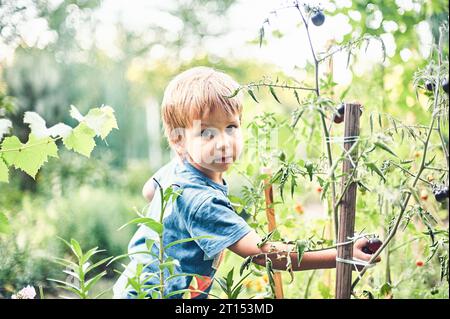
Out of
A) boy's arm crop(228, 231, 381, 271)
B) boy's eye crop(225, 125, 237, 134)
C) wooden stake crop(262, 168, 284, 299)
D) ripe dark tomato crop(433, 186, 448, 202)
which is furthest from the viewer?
wooden stake crop(262, 168, 284, 299)

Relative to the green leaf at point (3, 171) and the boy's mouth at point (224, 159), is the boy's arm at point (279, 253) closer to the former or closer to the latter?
the boy's mouth at point (224, 159)

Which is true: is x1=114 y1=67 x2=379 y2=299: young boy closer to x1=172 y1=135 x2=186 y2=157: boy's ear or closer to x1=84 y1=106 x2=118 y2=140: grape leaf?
x1=172 y1=135 x2=186 y2=157: boy's ear

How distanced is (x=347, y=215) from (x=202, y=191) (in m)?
0.27

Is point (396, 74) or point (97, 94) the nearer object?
point (396, 74)

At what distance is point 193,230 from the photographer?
102 cm

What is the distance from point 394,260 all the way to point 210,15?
1.86 meters

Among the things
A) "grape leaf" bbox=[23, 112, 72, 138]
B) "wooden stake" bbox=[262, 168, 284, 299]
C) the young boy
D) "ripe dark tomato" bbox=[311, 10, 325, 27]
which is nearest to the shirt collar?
the young boy

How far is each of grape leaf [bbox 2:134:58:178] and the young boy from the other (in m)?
0.23

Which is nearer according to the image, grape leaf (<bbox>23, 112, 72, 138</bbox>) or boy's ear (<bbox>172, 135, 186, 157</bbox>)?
grape leaf (<bbox>23, 112, 72, 138</bbox>)

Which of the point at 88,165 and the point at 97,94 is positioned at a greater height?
the point at 97,94

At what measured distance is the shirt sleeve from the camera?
98cm

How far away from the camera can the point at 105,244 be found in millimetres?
2463
